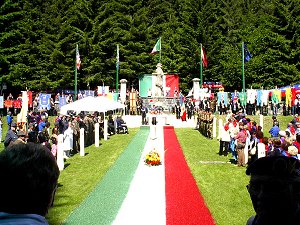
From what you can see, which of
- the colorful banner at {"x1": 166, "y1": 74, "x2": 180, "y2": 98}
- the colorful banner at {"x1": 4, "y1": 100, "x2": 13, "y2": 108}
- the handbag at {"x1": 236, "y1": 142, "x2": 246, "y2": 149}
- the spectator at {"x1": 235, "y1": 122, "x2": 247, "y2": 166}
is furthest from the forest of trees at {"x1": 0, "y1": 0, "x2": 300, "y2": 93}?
the handbag at {"x1": 236, "y1": 142, "x2": 246, "y2": 149}

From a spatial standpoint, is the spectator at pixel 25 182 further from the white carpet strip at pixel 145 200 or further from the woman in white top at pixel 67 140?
the woman in white top at pixel 67 140

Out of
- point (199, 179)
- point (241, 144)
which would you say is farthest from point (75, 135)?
point (241, 144)

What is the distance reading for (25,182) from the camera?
2.04m

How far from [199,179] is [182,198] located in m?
2.69

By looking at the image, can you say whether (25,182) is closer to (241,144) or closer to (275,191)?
(275,191)

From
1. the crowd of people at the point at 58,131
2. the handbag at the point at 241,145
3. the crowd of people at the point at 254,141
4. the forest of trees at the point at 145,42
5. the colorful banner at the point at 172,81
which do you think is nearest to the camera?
the crowd of people at the point at 254,141

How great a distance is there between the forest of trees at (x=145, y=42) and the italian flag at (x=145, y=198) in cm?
3613

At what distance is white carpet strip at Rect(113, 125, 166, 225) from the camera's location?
914 centimetres

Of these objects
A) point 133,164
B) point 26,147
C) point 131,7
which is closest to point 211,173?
point 133,164

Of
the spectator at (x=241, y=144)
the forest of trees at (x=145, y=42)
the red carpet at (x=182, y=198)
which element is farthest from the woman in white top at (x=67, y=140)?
the forest of trees at (x=145, y=42)

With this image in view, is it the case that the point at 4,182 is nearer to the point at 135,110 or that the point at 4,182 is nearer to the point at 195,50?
the point at 135,110

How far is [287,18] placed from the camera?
52219 mm

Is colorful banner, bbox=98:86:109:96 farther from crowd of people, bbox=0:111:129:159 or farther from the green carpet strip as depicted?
the green carpet strip

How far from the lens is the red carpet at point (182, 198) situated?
9.16 meters
